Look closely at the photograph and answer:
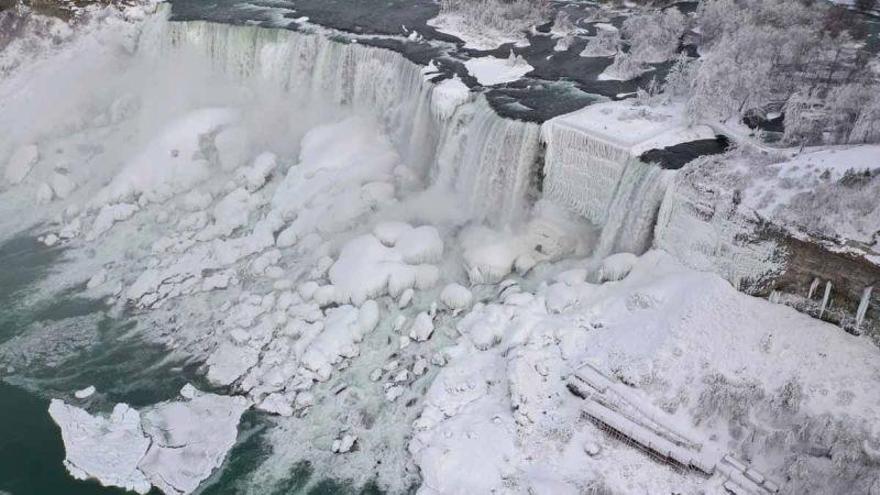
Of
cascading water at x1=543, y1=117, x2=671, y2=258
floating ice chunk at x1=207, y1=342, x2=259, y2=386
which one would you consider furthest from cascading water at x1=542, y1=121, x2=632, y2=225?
floating ice chunk at x1=207, y1=342, x2=259, y2=386

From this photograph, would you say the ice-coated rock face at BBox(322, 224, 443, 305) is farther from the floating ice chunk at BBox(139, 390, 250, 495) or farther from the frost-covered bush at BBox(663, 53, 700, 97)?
the frost-covered bush at BBox(663, 53, 700, 97)

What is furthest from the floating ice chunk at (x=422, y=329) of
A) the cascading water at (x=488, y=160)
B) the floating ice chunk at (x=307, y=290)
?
the cascading water at (x=488, y=160)

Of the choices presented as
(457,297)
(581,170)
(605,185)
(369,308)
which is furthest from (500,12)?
(369,308)

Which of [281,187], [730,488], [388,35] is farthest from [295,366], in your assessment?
[388,35]

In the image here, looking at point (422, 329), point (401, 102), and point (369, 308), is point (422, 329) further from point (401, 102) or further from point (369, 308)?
point (401, 102)

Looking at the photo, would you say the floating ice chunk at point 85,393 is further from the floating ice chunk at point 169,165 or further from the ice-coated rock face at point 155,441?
the floating ice chunk at point 169,165
